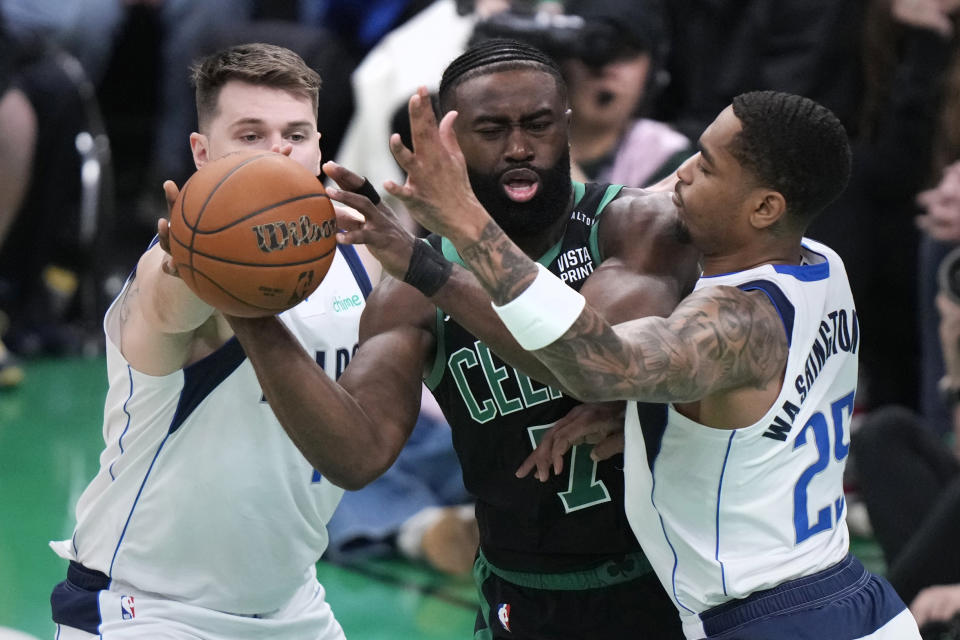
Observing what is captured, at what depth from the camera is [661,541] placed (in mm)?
3281

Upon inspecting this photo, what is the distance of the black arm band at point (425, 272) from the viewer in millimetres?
3053

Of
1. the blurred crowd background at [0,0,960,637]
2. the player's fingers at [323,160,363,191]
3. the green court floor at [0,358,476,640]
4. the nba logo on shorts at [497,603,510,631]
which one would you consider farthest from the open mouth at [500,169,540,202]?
the green court floor at [0,358,476,640]

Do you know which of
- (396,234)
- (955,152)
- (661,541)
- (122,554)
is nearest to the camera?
(396,234)

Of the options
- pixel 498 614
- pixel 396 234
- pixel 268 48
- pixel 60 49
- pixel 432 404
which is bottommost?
pixel 498 614

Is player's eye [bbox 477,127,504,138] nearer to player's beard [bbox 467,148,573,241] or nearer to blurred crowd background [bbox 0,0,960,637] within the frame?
player's beard [bbox 467,148,573,241]

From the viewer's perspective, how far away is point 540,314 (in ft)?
9.27

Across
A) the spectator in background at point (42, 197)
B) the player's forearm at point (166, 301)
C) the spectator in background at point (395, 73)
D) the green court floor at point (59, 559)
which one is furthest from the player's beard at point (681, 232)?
the spectator in background at point (42, 197)

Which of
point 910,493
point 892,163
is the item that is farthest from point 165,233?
point 892,163

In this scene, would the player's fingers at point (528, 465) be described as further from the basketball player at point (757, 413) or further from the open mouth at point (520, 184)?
the open mouth at point (520, 184)

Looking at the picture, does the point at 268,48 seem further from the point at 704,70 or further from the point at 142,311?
the point at 704,70

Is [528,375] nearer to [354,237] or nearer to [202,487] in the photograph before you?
[354,237]

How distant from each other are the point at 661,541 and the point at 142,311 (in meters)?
1.30

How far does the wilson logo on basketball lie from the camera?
296cm

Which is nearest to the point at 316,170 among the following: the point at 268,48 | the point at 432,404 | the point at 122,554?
the point at 268,48
